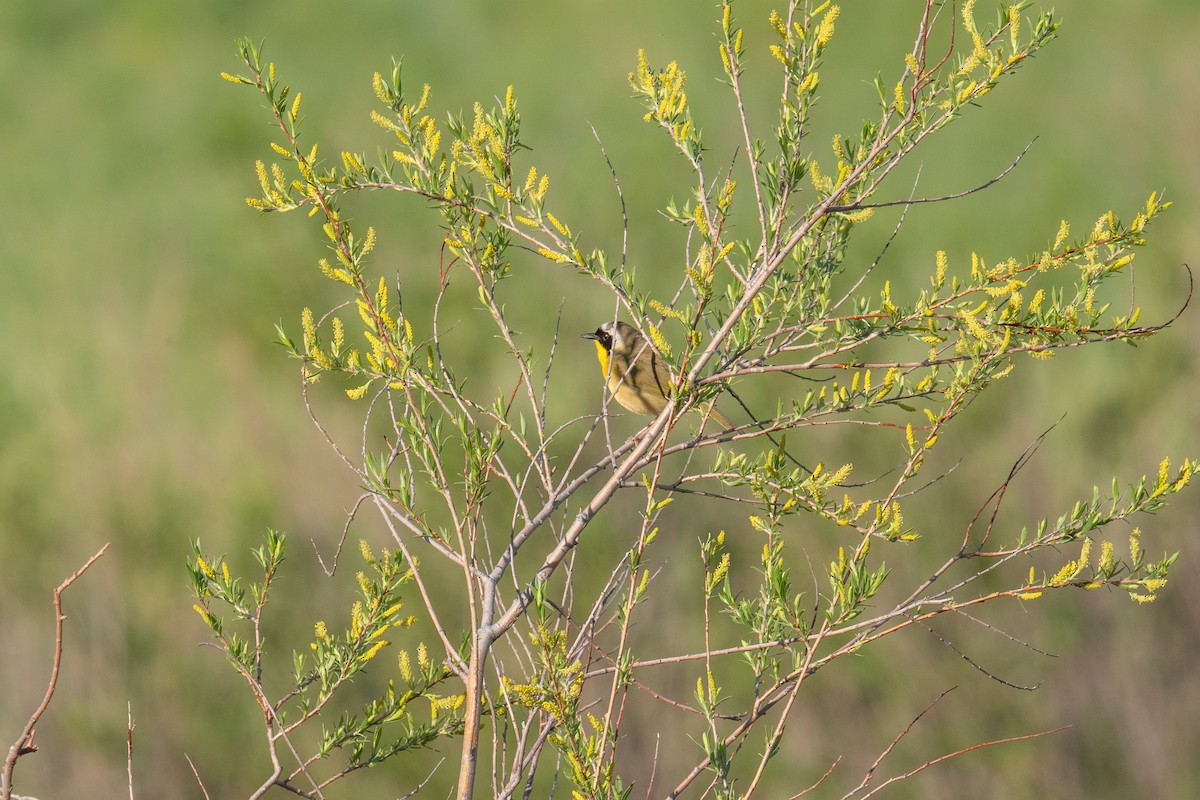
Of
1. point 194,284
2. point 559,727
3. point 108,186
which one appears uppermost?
point 108,186

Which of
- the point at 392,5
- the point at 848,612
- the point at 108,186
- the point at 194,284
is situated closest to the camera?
the point at 848,612

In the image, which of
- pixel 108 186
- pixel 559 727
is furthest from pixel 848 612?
pixel 108 186

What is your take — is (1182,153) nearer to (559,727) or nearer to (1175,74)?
(1175,74)

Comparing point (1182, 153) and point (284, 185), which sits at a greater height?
point (1182, 153)

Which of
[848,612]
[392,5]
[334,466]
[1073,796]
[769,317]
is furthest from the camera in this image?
[392,5]

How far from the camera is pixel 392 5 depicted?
26.2 m

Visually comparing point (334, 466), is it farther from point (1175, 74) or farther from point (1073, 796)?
point (1175, 74)

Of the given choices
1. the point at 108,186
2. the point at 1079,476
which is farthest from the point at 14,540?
the point at 1079,476

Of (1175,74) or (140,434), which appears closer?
(1175,74)

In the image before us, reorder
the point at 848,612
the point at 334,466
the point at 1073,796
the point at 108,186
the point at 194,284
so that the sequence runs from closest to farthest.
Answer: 1. the point at 848,612
2. the point at 1073,796
3. the point at 334,466
4. the point at 194,284
5. the point at 108,186

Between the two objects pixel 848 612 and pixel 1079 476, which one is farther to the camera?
pixel 1079 476

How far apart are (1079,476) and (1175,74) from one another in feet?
13.3

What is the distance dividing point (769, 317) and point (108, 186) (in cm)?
2028

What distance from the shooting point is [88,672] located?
554 inches
